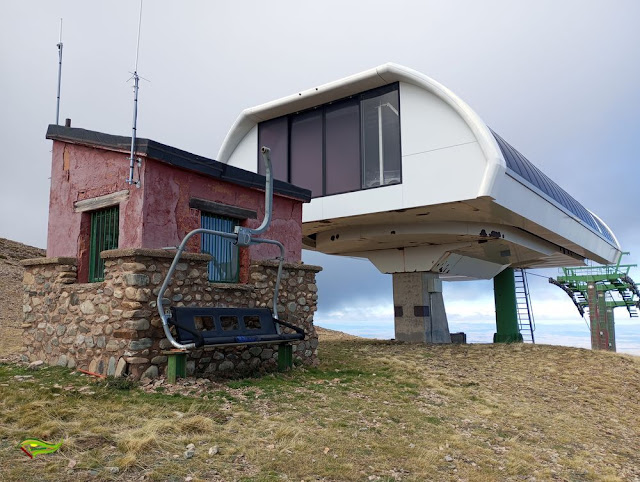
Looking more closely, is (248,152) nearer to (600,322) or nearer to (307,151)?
(307,151)

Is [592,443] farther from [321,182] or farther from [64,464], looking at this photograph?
[321,182]

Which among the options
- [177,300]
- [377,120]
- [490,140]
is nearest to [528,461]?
[177,300]

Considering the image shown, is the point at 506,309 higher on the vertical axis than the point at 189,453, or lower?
higher

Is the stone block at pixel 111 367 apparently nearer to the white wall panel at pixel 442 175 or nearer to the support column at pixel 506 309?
the white wall panel at pixel 442 175

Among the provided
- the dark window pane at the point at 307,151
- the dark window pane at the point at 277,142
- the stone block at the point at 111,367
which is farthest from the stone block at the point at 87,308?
the dark window pane at the point at 277,142

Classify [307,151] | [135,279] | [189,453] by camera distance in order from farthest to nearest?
1. [307,151]
2. [135,279]
3. [189,453]

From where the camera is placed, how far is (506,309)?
81.8 ft

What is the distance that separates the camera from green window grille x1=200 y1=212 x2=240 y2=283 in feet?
34.9

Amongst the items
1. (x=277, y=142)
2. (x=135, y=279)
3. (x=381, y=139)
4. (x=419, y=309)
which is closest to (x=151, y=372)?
(x=135, y=279)

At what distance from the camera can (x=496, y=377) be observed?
39.9ft

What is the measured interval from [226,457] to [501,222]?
14.8 metres

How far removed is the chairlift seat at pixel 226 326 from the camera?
8.73m

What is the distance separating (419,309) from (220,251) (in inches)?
445

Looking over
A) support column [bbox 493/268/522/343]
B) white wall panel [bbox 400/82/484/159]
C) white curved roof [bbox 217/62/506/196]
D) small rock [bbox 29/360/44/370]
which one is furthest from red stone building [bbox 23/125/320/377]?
support column [bbox 493/268/522/343]
